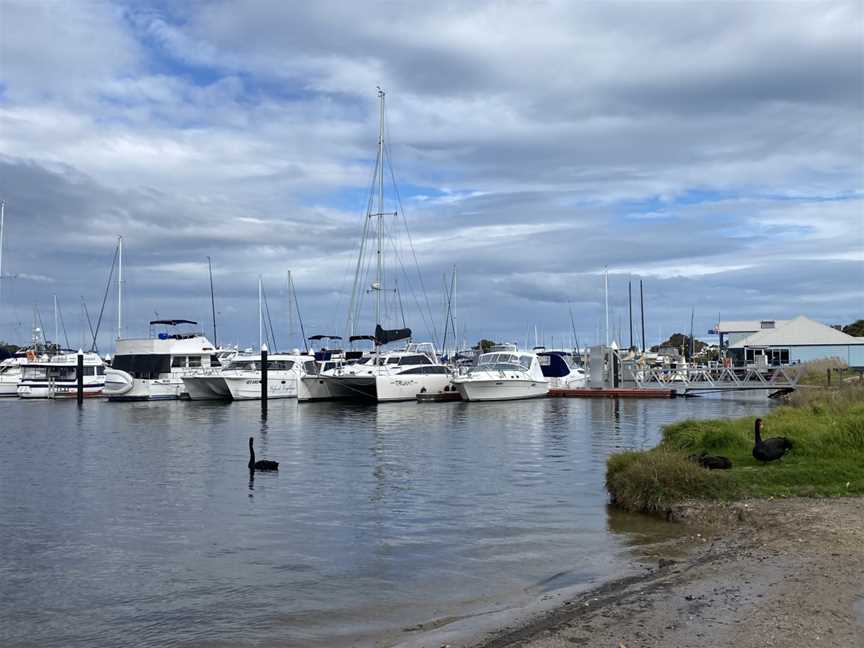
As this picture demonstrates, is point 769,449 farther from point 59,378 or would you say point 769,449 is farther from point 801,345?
point 59,378

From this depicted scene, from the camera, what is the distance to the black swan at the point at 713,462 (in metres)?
17.2

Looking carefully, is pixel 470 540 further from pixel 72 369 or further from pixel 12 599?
pixel 72 369

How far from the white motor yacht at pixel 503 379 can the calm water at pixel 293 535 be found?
912 inches

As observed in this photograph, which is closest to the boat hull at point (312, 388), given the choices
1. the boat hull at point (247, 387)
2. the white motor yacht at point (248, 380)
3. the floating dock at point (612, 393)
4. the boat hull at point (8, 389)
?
the white motor yacht at point (248, 380)

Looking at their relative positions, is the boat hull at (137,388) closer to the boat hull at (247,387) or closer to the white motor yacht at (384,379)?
the boat hull at (247,387)

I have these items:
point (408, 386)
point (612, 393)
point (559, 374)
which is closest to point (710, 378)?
point (612, 393)

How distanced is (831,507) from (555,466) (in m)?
11.6

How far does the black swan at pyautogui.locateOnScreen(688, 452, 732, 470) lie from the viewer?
17250mm

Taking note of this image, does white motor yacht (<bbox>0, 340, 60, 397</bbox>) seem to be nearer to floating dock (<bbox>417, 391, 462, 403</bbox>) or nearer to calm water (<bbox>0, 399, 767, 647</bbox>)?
floating dock (<bbox>417, 391, 462, 403</bbox>)

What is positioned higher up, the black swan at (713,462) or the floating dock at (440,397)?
the floating dock at (440,397)

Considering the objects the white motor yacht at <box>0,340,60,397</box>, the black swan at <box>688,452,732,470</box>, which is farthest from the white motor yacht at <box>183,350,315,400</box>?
the black swan at <box>688,452,732,470</box>

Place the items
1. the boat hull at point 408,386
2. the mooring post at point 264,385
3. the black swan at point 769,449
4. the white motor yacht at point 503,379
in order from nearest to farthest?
the black swan at point 769,449 < the mooring post at point 264,385 < the boat hull at point 408,386 < the white motor yacht at point 503,379

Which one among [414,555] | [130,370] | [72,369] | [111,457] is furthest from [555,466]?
[72,369]

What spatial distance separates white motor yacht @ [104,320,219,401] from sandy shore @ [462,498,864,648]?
5645 centimetres
